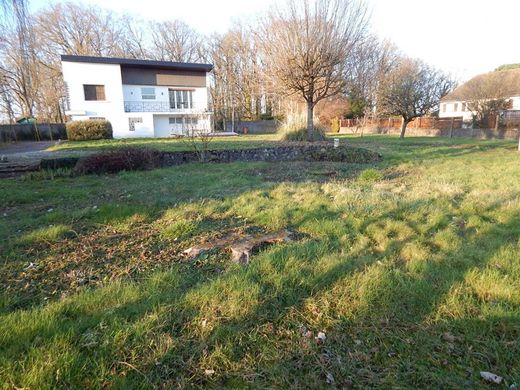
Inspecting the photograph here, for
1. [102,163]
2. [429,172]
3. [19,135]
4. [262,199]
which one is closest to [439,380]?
[262,199]

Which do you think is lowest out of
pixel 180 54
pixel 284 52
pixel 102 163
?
pixel 102 163

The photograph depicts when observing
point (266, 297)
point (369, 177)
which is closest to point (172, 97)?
point (369, 177)

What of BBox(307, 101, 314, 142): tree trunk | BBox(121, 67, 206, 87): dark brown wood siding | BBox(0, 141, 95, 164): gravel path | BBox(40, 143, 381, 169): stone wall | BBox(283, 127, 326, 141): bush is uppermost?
BBox(121, 67, 206, 87): dark brown wood siding

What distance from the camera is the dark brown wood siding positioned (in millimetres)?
28422

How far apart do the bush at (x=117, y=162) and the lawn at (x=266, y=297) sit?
407cm

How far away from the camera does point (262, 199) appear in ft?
18.6

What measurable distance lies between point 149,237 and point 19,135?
31327 millimetres

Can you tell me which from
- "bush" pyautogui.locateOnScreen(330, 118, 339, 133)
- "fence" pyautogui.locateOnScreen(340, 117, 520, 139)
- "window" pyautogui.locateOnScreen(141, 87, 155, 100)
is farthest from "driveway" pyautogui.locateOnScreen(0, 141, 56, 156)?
"bush" pyautogui.locateOnScreen(330, 118, 339, 133)

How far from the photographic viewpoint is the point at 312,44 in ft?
47.8

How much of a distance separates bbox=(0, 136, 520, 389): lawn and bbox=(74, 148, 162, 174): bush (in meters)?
4.07

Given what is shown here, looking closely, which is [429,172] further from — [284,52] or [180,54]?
[180,54]

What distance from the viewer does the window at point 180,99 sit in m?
30.8

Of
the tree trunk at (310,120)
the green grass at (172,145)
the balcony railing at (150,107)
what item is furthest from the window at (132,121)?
the tree trunk at (310,120)

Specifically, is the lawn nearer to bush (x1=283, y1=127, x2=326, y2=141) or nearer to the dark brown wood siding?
bush (x1=283, y1=127, x2=326, y2=141)
